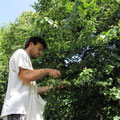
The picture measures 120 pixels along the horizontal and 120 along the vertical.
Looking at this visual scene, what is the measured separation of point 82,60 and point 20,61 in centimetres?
535

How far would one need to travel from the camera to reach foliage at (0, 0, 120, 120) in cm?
507

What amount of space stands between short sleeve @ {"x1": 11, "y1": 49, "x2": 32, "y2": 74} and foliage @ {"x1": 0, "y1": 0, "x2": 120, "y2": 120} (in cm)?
222

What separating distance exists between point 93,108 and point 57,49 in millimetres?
3265

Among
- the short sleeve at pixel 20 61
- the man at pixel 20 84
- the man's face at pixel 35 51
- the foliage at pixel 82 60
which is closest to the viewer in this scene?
the man at pixel 20 84

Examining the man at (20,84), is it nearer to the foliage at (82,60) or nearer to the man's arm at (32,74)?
the man's arm at (32,74)

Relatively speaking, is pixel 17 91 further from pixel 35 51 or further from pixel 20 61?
pixel 35 51

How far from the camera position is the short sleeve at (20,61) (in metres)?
1.93

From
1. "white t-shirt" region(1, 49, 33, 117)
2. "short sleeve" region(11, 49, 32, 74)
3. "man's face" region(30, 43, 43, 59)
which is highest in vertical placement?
"man's face" region(30, 43, 43, 59)

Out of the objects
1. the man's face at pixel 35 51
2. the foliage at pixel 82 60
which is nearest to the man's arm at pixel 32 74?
the man's face at pixel 35 51

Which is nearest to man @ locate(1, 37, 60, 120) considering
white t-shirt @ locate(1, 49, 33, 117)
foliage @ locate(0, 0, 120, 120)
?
white t-shirt @ locate(1, 49, 33, 117)

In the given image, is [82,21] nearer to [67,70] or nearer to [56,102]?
[67,70]

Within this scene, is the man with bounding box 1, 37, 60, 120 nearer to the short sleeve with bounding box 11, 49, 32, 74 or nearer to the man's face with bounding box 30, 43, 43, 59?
the short sleeve with bounding box 11, 49, 32, 74

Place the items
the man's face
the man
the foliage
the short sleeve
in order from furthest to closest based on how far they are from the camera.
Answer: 1. the foliage
2. the man's face
3. the short sleeve
4. the man

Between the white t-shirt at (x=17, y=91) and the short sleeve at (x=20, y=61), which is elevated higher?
the short sleeve at (x=20, y=61)
